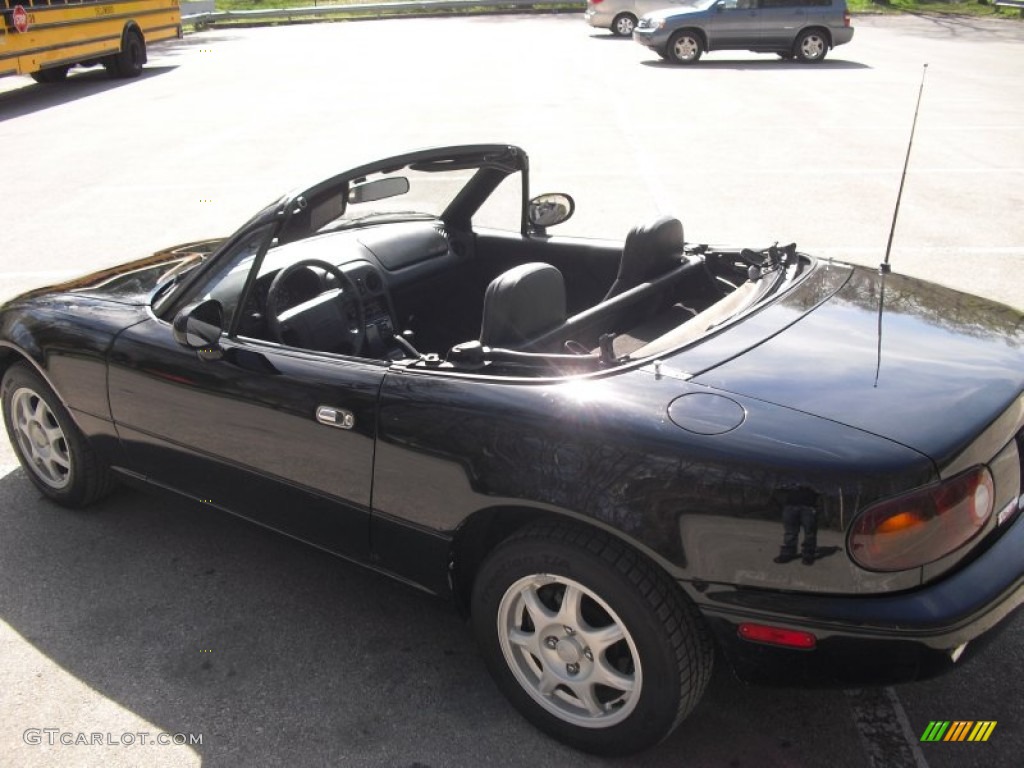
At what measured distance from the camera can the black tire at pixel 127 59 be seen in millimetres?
19469

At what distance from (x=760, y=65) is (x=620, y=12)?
21.1ft

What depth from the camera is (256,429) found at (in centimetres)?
318

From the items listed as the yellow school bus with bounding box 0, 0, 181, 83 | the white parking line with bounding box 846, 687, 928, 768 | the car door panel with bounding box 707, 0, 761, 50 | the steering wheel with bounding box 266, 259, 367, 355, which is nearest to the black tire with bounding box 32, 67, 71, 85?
the yellow school bus with bounding box 0, 0, 181, 83

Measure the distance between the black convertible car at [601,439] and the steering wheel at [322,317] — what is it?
0.4 inches

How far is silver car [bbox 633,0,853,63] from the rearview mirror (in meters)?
17.3

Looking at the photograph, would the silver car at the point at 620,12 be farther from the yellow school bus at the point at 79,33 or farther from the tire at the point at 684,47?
the yellow school bus at the point at 79,33

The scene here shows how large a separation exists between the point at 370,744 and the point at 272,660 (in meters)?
0.54

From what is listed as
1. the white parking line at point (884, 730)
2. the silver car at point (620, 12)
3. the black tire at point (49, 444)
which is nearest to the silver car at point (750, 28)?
the silver car at point (620, 12)

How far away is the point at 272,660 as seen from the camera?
3.18 m

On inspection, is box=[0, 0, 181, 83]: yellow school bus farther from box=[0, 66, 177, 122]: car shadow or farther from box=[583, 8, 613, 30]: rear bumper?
box=[583, 8, 613, 30]: rear bumper

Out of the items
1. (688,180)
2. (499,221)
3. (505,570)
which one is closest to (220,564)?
(505,570)

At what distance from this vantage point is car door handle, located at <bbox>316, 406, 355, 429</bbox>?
2908 mm

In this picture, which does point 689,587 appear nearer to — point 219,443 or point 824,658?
point 824,658
